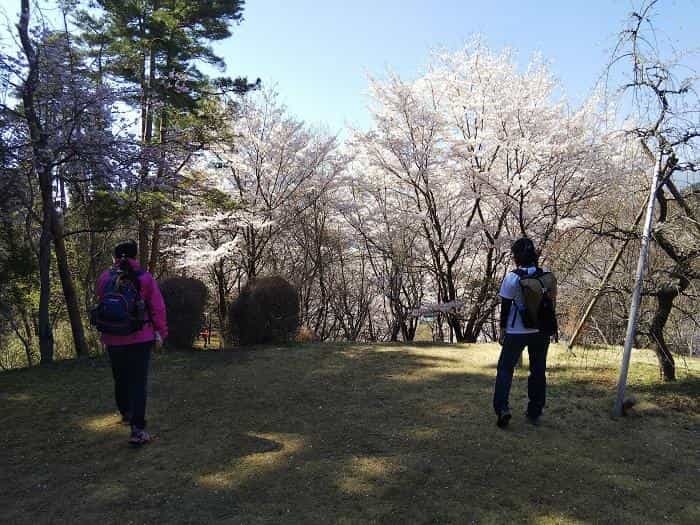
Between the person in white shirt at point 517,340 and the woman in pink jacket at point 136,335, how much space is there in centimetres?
246

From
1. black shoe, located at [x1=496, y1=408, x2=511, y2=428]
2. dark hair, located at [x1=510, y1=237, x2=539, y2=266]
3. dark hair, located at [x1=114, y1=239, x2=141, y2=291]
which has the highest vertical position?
dark hair, located at [x1=510, y1=237, x2=539, y2=266]

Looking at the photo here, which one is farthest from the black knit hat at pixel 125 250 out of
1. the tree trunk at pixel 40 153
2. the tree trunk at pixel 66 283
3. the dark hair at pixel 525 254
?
the tree trunk at pixel 66 283

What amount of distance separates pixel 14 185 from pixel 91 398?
321 cm

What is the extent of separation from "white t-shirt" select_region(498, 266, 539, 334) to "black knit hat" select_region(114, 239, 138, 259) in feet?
8.93

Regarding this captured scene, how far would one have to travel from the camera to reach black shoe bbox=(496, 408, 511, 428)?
3324mm

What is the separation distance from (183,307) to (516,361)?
486 centimetres

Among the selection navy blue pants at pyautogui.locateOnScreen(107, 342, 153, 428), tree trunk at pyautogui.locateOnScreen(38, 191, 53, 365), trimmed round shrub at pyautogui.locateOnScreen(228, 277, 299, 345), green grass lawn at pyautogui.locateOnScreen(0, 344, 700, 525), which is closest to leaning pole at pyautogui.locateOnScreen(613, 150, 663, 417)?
green grass lawn at pyautogui.locateOnScreen(0, 344, 700, 525)

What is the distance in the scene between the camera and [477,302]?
29.4 ft

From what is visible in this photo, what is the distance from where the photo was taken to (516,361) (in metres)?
3.30

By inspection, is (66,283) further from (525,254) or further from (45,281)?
(525,254)

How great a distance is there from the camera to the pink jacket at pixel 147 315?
3193 mm

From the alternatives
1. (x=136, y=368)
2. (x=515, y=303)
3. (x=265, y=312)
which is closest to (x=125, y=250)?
(x=136, y=368)

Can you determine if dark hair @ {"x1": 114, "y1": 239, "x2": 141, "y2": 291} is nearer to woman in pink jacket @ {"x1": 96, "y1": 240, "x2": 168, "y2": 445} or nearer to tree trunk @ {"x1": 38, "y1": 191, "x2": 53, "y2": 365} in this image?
woman in pink jacket @ {"x1": 96, "y1": 240, "x2": 168, "y2": 445}

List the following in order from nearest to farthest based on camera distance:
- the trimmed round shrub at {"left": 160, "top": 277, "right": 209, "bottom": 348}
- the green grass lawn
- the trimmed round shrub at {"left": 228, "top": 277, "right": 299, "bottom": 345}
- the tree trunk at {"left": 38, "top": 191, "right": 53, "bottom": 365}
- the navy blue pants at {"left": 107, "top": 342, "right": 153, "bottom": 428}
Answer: the green grass lawn < the navy blue pants at {"left": 107, "top": 342, "right": 153, "bottom": 428} < the tree trunk at {"left": 38, "top": 191, "right": 53, "bottom": 365} < the trimmed round shrub at {"left": 160, "top": 277, "right": 209, "bottom": 348} < the trimmed round shrub at {"left": 228, "top": 277, "right": 299, "bottom": 345}
